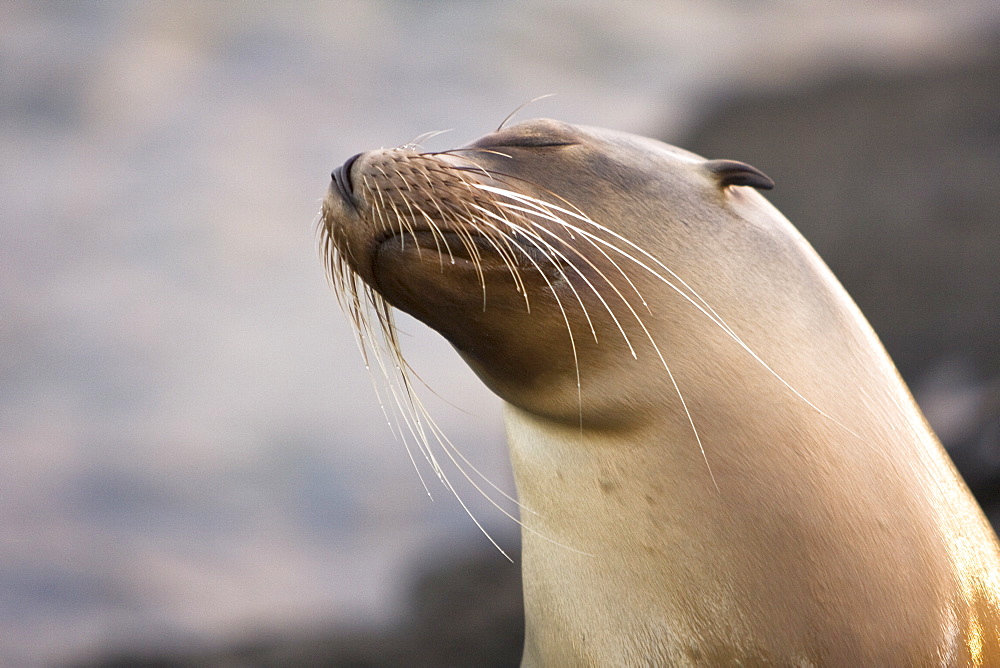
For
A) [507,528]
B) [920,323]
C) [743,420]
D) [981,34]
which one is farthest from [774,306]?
[981,34]

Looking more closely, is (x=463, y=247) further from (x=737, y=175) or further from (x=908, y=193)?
(x=908, y=193)

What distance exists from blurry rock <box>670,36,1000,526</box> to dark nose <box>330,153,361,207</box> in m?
2.87

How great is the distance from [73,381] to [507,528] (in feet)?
4.95

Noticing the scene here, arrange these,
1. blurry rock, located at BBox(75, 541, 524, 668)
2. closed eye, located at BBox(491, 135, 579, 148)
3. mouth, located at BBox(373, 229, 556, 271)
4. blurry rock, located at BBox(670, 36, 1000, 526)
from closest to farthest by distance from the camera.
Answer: mouth, located at BBox(373, 229, 556, 271)
closed eye, located at BBox(491, 135, 579, 148)
blurry rock, located at BBox(75, 541, 524, 668)
blurry rock, located at BBox(670, 36, 1000, 526)

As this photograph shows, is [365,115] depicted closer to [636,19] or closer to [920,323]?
[636,19]

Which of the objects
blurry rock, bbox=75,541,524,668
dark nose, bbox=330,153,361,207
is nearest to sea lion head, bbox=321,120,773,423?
dark nose, bbox=330,153,361,207

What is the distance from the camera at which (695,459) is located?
1571 mm

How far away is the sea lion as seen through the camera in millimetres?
1503

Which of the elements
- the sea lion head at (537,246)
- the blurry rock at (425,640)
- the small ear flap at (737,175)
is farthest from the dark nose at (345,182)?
the blurry rock at (425,640)

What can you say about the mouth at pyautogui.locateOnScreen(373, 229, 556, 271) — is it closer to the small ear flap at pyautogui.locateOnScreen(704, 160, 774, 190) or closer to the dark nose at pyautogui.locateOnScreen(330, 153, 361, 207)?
the dark nose at pyautogui.locateOnScreen(330, 153, 361, 207)

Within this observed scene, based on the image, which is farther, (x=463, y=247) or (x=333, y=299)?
(x=333, y=299)

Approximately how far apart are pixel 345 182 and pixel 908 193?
349cm

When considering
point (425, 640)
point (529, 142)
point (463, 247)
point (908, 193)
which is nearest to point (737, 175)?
point (529, 142)

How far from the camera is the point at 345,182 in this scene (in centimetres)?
150
